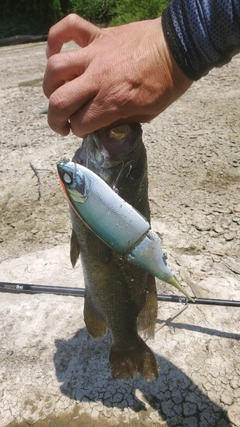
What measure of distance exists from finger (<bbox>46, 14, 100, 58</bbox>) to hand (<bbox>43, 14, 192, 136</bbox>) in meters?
0.10

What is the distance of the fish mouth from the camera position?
1514 millimetres

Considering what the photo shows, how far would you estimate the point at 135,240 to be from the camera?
148 cm

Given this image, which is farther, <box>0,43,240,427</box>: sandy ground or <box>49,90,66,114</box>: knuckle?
<box>0,43,240,427</box>: sandy ground

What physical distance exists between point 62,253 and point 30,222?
664 mm

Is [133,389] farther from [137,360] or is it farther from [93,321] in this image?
[93,321]

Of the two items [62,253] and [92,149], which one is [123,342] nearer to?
[92,149]

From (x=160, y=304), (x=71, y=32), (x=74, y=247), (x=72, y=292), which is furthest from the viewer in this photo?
(x=160, y=304)

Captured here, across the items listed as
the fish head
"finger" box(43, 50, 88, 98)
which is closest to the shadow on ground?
the fish head

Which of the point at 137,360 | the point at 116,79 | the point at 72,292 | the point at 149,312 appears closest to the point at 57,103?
the point at 116,79

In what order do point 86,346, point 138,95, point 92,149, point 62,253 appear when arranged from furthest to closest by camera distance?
point 62,253 → point 86,346 → point 92,149 → point 138,95

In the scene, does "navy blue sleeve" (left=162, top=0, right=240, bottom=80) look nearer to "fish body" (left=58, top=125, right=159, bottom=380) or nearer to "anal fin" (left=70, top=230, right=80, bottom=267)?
"fish body" (left=58, top=125, right=159, bottom=380)

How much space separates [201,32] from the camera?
1.38 metres

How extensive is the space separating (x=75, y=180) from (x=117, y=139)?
240 mm

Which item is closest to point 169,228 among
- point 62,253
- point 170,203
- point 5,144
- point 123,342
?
point 170,203
